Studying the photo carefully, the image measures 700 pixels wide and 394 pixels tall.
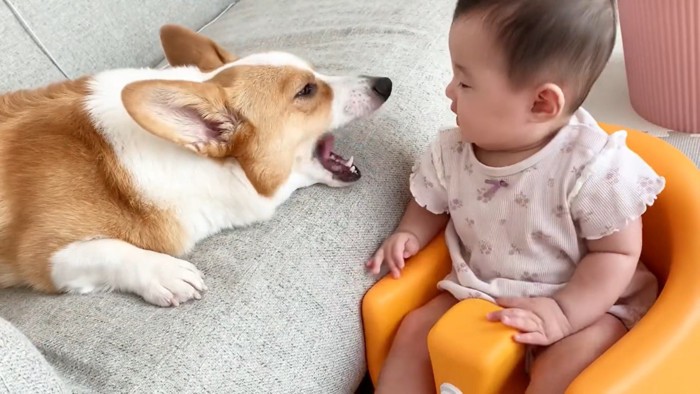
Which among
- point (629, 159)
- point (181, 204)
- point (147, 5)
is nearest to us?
point (629, 159)

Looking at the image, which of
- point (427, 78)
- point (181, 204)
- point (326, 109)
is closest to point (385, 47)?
point (427, 78)

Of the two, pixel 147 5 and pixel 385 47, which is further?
pixel 147 5

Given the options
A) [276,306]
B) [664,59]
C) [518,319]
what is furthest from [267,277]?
[664,59]

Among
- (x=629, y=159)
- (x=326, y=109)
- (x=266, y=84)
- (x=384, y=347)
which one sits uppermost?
(x=266, y=84)

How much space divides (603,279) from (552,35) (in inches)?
14.7

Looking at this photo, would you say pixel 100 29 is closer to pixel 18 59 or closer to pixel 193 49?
pixel 18 59

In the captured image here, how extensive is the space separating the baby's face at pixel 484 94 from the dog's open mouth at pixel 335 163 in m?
0.25

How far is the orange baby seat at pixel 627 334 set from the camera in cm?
97

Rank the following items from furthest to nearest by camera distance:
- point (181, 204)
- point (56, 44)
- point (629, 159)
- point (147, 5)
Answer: point (147, 5) < point (56, 44) < point (181, 204) < point (629, 159)

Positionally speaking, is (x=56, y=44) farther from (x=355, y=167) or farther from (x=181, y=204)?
(x=355, y=167)

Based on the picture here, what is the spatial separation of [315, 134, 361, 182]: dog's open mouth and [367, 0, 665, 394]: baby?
0.16 metres

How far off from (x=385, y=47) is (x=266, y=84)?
0.46m

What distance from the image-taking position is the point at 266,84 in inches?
48.5

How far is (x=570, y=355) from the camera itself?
1043 mm
